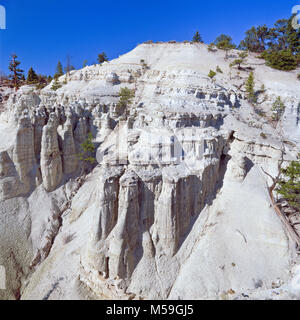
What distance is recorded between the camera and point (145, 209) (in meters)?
11.8

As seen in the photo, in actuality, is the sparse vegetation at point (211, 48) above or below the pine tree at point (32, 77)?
above

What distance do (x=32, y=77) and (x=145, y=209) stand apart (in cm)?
5426

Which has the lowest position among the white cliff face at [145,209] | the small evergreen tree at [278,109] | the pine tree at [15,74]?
the white cliff face at [145,209]

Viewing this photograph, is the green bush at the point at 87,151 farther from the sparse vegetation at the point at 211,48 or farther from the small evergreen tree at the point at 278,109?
the sparse vegetation at the point at 211,48

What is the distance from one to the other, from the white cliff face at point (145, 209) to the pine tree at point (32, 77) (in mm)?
33243

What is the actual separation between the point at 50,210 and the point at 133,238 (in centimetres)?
964

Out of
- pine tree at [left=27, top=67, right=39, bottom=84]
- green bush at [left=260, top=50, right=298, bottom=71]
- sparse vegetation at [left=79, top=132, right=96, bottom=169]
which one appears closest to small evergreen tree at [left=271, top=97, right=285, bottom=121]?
green bush at [left=260, top=50, right=298, bottom=71]

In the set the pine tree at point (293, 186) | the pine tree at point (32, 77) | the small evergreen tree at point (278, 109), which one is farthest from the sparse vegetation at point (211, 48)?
the pine tree at point (32, 77)

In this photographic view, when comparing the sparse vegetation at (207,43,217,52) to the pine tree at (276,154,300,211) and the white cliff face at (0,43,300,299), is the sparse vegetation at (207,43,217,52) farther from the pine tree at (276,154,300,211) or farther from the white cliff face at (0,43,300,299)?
the pine tree at (276,154,300,211)

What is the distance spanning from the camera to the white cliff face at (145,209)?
11242 millimetres

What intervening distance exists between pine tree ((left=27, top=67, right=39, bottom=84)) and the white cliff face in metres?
33.2

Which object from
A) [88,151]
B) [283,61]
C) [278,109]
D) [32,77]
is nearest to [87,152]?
[88,151]
